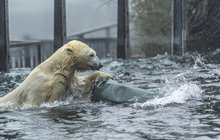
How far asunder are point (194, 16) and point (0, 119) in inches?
656

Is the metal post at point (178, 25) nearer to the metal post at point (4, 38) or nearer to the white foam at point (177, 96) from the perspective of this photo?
the metal post at point (4, 38)

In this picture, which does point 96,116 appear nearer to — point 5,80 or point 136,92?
point 136,92

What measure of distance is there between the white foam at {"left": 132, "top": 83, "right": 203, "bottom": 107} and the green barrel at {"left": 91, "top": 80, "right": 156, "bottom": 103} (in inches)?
8.8

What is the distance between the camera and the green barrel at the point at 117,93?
32.1 feet

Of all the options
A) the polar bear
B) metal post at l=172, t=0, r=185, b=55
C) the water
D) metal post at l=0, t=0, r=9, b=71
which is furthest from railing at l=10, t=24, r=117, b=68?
the polar bear

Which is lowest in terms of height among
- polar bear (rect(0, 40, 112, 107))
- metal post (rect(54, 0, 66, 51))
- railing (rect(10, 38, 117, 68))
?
polar bear (rect(0, 40, 112, 107))

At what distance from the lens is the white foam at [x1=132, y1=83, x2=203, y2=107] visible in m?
9.42

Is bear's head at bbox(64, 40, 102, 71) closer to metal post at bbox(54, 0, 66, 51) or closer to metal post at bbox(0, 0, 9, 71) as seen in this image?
metal post at bbox(0, 0, 9, 71)

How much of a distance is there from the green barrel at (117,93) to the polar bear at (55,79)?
360 millimetres

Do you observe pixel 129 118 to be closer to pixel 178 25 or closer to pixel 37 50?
pixel 178 25

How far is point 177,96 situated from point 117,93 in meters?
0.98

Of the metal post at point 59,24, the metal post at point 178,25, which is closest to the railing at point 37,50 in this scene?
the metal post at point 59,24

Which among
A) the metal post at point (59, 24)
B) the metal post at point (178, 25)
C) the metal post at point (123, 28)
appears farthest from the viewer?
the metal post at point (178, 25)

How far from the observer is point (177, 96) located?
985cm
